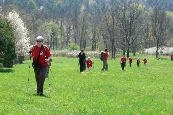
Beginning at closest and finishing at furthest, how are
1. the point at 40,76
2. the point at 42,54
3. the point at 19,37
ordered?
the point at 42,54 < the point at 40,76 < the point at 19,37

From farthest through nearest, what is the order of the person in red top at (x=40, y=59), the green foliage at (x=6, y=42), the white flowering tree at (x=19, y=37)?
the white flowering tree at (x=19, y=37)
the green foliage at (x=6, y=42)
the person in red top at (x=40, y=59)

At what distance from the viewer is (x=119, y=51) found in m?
154

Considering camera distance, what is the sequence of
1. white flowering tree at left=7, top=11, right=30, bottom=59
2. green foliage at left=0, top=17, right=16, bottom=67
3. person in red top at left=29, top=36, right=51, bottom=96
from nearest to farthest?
1. person in red top at left=29, top=36, right=51, bottom=96
2. green foliage at left=0, top=17, right=16, bottom=67
3. white flowering tree at left=7, top=11, right=30, bottom=59

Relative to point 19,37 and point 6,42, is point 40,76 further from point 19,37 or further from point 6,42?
point 19,37

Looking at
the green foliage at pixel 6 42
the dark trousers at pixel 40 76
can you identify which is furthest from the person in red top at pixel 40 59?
the green foliage at pixel 6 42

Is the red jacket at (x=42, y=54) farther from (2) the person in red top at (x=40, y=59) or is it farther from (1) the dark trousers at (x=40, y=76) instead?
(1) the dark trousers at (x=40, y=76)

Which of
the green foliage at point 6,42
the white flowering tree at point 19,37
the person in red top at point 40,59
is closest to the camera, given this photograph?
the person in red top at point 40,59

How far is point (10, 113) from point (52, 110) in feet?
5.98

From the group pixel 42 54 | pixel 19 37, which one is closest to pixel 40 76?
pixel 42 54

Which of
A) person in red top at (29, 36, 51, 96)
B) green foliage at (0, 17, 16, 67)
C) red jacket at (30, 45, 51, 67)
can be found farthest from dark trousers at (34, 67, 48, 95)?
green foliage at (0, 17, 16, 67)

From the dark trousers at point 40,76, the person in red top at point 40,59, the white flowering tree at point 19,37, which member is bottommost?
the dark trousers at point 40,76

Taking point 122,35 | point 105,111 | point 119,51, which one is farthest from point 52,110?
point 119,51

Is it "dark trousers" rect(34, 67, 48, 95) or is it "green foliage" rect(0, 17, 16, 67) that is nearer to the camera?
"dark trousers" rect(34, 67, 48, 95)

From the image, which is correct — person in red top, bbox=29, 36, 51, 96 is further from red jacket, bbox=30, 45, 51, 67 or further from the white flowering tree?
the white flowering tree
